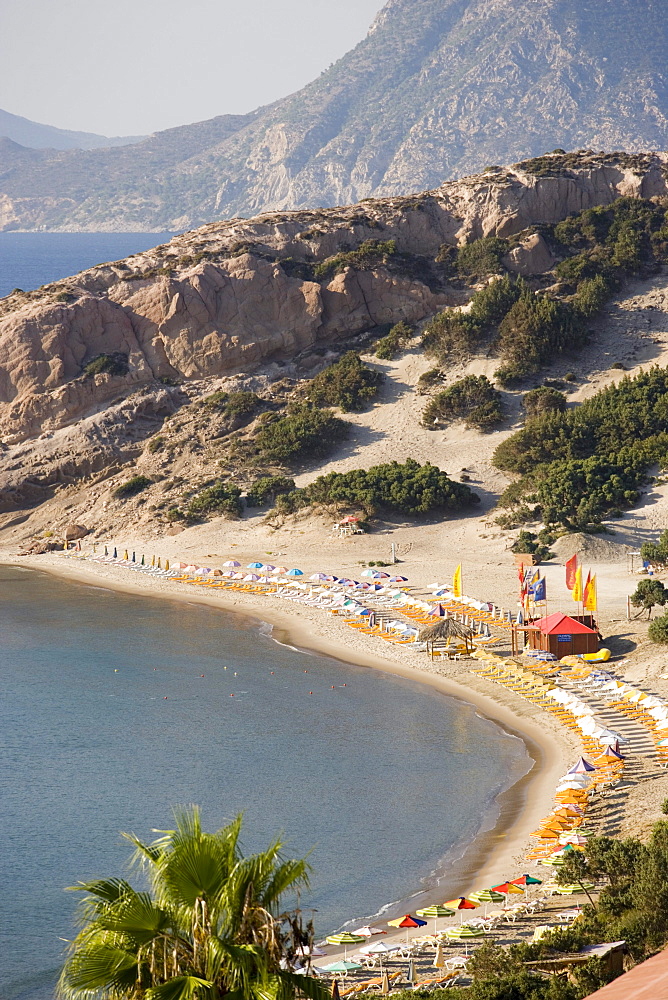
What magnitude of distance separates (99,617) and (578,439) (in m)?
31.6

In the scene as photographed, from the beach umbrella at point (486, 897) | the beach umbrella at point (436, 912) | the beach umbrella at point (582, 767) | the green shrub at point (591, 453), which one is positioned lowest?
the beach umbrella at point (582, 767)

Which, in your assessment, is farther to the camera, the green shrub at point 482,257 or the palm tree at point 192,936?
the green shrub at point 482,257

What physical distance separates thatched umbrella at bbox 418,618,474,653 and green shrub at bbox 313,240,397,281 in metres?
43.9

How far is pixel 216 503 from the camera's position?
2761 inches

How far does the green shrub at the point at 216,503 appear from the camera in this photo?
69562 mm

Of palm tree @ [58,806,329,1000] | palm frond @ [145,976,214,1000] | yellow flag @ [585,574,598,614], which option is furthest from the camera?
yellow flag @ [585,574,598,614]

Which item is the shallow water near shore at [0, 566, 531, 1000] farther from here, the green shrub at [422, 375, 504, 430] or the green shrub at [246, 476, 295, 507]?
the green shrub at [422, 375, 504, 430]

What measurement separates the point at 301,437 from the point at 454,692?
110 feet

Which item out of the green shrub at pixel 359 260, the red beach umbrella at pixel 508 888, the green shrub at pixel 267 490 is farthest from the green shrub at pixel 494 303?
the red beach umbrella at pixel 508 888

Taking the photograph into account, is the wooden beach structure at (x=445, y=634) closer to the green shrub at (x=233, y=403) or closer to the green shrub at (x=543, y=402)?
the green shrub at (x=543, y=402)

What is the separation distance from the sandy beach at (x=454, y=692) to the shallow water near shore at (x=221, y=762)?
1.87 feet

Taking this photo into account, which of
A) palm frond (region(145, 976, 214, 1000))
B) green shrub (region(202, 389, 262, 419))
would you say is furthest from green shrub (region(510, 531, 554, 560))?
palm frond (region(145, 976, 214, 1000))

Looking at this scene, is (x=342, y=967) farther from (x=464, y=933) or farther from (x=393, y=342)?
(x=393, y=342)

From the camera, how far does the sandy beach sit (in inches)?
1089
